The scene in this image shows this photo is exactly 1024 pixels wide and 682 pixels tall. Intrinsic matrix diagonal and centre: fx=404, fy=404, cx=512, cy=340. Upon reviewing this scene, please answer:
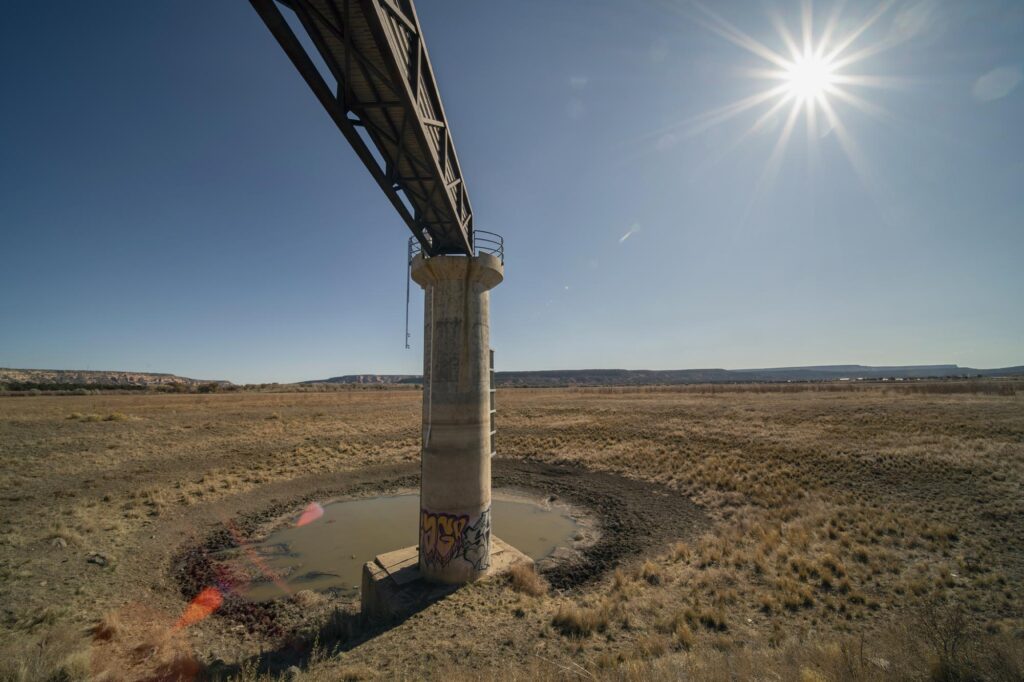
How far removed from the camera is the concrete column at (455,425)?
10.7m

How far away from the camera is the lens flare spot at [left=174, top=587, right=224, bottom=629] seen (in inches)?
399

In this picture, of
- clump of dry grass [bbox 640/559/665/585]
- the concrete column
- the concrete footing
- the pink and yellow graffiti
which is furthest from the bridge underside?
clump of dry grass [bbox 640/559/665/585]

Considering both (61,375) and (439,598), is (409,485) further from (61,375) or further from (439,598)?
(61,375)

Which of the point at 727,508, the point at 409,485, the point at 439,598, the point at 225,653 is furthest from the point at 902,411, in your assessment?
the point at 225,653

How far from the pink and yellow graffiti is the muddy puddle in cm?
345

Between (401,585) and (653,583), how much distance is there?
22.5ft

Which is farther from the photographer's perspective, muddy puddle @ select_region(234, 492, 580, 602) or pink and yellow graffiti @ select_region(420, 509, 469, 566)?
muddy puddle @ select_region(234, 492, 580, 602)

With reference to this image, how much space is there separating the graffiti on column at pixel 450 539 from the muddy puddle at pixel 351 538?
11.1 feet

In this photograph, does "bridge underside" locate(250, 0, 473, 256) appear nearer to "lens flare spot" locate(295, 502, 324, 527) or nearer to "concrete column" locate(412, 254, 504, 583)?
"concrete column" locate(412, 254, 504, 583)

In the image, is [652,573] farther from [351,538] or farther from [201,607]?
[201,607]

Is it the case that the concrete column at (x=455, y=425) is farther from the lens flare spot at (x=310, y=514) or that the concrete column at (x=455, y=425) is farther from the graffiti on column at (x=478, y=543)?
the lens flare spot at (x=310, y=514)

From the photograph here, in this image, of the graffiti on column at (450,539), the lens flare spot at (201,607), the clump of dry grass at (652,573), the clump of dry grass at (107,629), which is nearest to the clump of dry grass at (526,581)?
the graffiti on column at (450,539)

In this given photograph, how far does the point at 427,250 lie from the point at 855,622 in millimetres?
13315

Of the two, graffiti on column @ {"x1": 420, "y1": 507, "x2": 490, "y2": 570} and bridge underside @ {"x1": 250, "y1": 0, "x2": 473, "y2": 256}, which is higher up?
bridge underside @ {"x1": 250, "y1": 0, "x2": 473, "y2": 256}
